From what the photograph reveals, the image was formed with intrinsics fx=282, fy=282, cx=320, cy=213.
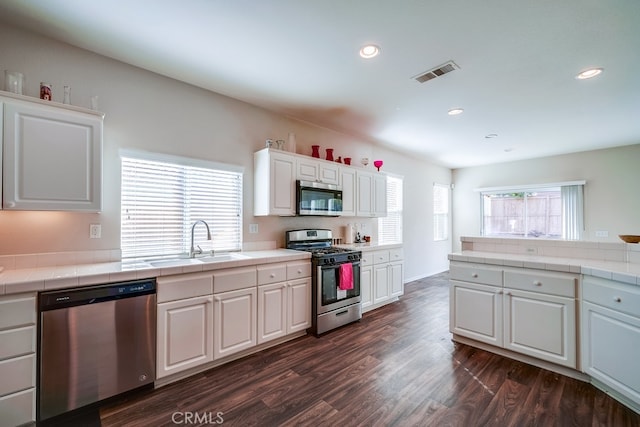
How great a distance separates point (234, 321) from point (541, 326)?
2.75 metres

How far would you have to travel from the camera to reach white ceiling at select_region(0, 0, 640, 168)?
73.6 inches

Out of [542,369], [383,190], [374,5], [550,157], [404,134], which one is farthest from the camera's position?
[550,157]

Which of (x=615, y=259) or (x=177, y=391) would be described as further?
(x=615, y=259)

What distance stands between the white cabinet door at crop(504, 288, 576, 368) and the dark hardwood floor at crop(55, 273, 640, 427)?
7.0 inches

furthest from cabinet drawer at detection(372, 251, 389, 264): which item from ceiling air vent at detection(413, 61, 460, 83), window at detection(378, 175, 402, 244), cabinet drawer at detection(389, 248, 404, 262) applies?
ceiling air vent at detection(413, 61, 460, 83)

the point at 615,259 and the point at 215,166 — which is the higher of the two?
the point at 215,166

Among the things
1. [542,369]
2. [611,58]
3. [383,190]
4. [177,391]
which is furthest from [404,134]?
[177,391]

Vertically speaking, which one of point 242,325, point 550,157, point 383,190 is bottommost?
point 242,325

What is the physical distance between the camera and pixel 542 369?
2535mm

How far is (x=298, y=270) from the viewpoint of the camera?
3.15 metres

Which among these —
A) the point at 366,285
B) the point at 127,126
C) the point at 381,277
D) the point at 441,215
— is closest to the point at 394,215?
the point at 381,277

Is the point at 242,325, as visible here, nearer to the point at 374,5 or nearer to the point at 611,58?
the point at 374,5

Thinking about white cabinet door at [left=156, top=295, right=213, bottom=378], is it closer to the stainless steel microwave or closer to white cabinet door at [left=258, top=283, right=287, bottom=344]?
white cabinet door at [left=258, top=283, right=287, bottom=344]

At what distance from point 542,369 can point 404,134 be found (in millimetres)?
3386
